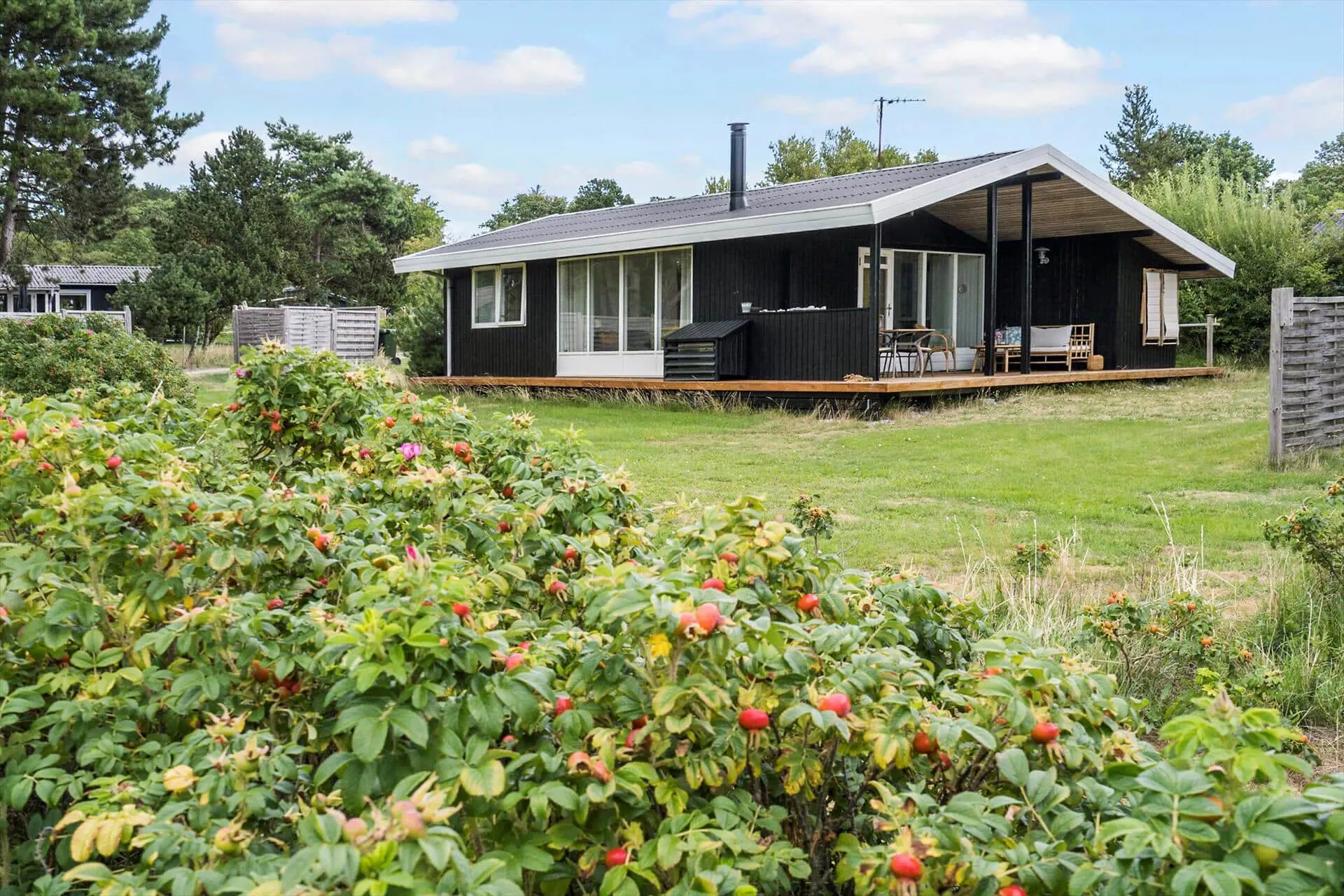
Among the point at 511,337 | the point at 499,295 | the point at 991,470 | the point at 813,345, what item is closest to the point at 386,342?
the point at 499,295

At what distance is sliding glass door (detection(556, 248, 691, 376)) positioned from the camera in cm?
1641

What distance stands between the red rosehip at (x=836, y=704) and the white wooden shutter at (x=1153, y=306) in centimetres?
1822

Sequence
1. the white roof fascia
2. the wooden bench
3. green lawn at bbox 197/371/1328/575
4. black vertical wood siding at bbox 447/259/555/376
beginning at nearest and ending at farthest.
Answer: green lawn at bbox 197/371/1328/575 → the white roof fascia → the wooden bench → black vertical wood siding at bbox 447/259/555/376

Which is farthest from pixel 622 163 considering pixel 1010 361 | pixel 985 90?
pixel 1010 361

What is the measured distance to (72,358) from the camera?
943 cm

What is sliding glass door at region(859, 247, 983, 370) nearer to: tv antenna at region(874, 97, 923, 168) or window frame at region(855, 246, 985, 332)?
window frame at region(855, 246, 985, 332)

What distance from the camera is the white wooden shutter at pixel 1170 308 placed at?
1884cm

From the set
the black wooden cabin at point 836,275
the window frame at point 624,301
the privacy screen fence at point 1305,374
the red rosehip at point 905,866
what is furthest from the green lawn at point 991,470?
the red rosehip at point 905,866

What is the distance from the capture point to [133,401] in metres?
4.17

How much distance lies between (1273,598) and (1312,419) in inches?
204

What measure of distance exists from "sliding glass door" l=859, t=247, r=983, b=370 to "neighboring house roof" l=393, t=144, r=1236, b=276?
0.85m

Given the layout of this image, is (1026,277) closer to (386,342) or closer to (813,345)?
(813,345)

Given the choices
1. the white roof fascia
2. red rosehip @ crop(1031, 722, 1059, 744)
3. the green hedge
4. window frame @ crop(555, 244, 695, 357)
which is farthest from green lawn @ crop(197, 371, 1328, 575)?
red rosehip @ crop(1031, 722, 1059, 744)

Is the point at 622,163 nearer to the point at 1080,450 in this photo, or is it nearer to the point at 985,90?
the point at 985,90
